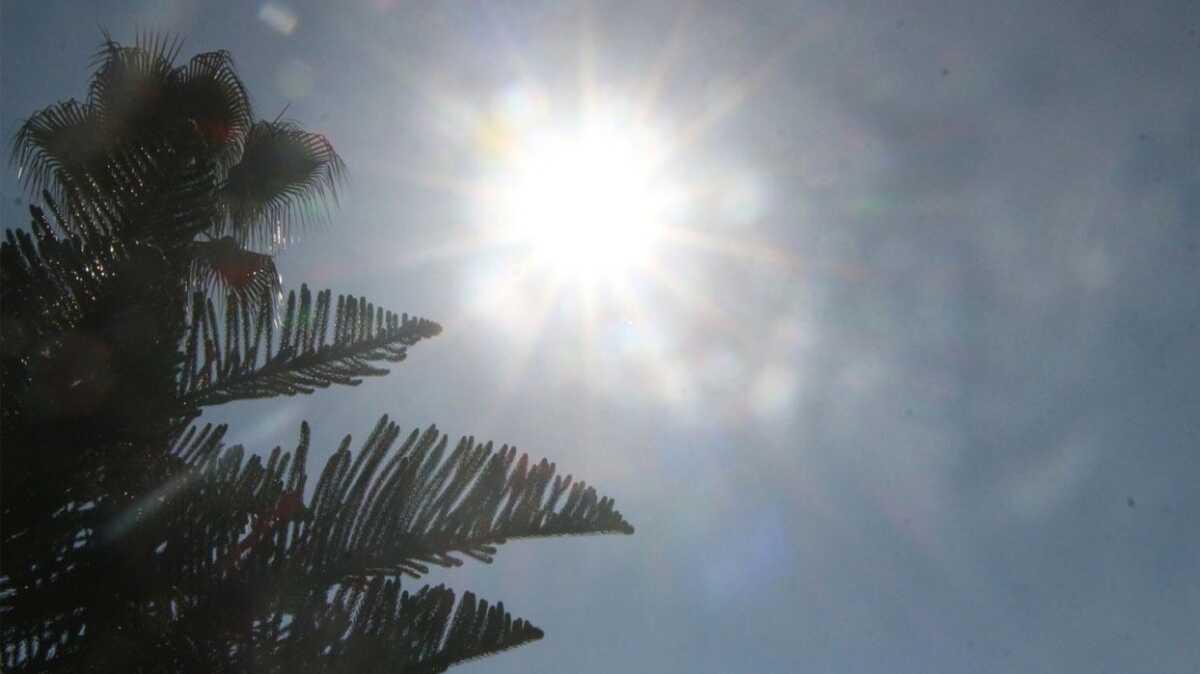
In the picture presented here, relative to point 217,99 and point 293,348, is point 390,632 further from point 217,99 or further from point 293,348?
point 217,99

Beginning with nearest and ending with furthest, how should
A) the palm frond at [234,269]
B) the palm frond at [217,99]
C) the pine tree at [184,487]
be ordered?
the pine tree at [184,487] → the palm frond at [234,269] → the palm frond at [217,99]

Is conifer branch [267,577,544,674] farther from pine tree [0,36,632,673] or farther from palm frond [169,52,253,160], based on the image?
palm frond [169,52,253,160]

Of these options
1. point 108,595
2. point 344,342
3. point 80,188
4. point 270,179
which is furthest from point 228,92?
point 108,595

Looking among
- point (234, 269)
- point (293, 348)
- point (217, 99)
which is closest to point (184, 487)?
point (293, 348)

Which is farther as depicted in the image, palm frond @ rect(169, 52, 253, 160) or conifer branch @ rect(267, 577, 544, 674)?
palm frond @ rect(169, 52, 253, 160)

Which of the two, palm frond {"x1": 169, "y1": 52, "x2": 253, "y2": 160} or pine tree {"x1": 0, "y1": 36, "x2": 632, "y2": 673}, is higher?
palm frond {"x1": 169, "y1": 52, "x2": 253, "y2": 160}

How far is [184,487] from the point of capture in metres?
2.93

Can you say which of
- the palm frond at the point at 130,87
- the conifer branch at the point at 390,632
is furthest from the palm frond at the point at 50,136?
the conifer branch at the point at 390,632

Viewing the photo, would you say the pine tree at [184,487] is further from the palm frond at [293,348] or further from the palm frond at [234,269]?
the palm frond at [234,269]

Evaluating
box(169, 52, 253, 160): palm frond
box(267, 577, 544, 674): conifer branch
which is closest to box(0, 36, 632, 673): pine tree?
box(267, 577, 544, 674): conifer branch

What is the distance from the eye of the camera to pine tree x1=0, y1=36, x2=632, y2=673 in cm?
272

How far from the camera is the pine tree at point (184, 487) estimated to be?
2.72 metres

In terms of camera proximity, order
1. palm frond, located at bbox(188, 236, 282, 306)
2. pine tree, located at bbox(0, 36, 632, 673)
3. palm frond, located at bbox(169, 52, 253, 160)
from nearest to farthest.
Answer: pine tree, located at bbox(0, 36, 632, 673)
palm frond, located at bbox(188, 236, 282, 306)
palm frond, located at bbox(169, 52, 253, 160)

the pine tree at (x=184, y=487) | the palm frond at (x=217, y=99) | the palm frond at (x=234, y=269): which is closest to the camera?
the pine tree at (x=184, y=487)
